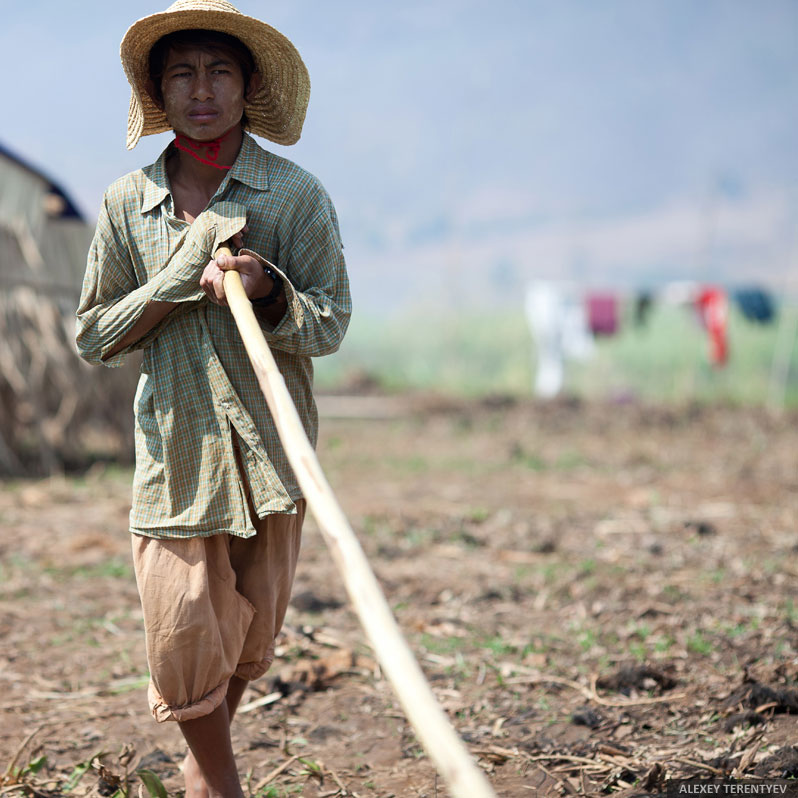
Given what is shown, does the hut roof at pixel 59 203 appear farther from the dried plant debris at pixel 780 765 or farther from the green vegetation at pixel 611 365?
the dried plant debris at pixel 780 765

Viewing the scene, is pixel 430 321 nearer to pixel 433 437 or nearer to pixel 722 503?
pixel 433 437

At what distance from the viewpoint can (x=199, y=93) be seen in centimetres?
203

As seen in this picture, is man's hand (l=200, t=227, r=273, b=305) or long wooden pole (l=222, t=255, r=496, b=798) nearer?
long wooden pole (l=222, t=255, r=496, b=798)

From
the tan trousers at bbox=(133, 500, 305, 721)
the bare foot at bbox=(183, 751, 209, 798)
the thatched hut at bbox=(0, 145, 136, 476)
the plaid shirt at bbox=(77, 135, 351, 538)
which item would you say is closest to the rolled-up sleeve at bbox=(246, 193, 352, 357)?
the plaid shirt at bbox=(77, 135, 351, 538)

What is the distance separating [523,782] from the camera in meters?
2.44

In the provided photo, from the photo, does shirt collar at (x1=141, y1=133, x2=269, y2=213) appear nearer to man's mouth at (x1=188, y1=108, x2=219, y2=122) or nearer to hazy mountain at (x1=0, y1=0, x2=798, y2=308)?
man's mouth at (x1=188, y1=108, x2=219, y2=122)

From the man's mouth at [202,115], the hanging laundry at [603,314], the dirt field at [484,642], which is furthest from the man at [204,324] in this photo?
the hanging laundry at [603,314]

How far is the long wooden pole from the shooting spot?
1229 mm

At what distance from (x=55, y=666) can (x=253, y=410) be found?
6.11ft

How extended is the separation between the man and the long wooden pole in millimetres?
248

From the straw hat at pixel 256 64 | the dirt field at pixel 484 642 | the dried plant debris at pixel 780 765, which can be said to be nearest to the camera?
the straw hat at pixel 256 64

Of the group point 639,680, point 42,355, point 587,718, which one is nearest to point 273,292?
point 587,718

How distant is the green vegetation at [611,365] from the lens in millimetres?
12641

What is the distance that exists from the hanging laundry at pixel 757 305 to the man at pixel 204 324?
10354 millimetres
